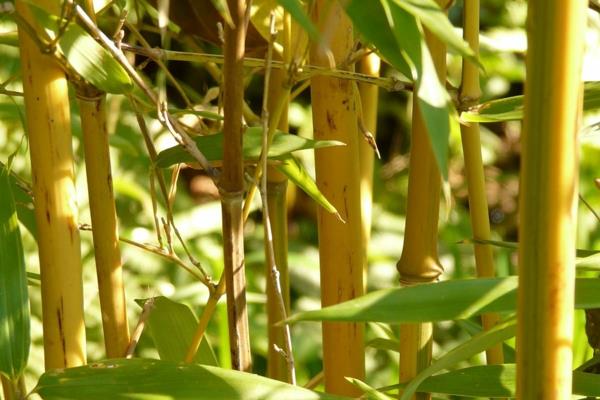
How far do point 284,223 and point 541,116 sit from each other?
0.33 meters

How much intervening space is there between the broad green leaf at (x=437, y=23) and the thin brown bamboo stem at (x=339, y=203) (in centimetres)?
16

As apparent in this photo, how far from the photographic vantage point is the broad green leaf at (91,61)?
17.1 inches

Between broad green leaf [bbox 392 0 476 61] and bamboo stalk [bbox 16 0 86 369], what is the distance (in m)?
0.21

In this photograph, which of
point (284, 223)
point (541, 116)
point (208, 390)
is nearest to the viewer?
point (541, 116)

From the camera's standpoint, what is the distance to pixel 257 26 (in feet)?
1.72

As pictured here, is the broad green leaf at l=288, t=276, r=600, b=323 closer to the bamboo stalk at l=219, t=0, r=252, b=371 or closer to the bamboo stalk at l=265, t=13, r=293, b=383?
the bamboo stalk at l=219, t=0, r=252, b=371

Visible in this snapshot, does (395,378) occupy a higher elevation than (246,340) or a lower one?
lower

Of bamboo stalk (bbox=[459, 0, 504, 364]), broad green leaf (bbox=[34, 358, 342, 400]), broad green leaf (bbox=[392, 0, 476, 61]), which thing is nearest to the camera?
broad green leaf (bbox=[392, 0, 476, 61])

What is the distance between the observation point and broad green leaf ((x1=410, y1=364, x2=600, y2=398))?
460 mm

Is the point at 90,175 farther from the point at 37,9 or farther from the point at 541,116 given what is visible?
the point at 541,116


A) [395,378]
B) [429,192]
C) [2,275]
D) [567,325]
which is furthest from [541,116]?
[395,378]

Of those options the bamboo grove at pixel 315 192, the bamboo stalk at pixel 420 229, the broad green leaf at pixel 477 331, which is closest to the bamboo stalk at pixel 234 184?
the bamboo grove at pixel 315 192

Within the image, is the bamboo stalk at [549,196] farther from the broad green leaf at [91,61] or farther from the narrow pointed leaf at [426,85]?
the broad green leaf at [91,61]

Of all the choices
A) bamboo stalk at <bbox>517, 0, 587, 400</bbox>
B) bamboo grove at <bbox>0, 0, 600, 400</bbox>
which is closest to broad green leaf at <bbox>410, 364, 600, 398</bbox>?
bamboo grove at <bbox>0, 0, 600, 400</bbox>
